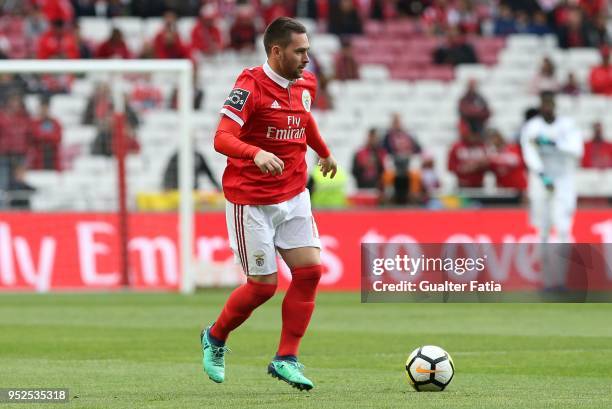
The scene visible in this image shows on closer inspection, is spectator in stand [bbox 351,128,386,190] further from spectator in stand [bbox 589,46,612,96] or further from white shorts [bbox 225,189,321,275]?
white shorts [bbox 225,189,321,275]

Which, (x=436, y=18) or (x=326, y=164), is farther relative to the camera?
(x=436, y=18)

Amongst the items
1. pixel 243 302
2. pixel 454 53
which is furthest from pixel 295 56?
pixel 454 53

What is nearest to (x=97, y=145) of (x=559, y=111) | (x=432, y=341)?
(x=432, y=341)

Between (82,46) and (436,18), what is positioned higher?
(436,18)

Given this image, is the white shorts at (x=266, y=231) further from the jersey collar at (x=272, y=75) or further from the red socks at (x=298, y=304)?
the jersey collar at (x=272, y=75)

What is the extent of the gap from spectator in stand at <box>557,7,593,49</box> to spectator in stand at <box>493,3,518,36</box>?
37.9 inches

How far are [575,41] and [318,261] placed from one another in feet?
66.8

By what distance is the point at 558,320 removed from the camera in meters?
13.6

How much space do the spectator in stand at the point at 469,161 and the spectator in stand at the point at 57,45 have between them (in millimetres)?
6553

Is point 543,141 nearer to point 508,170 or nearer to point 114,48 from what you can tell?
point 508,170

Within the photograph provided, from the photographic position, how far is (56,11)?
2494 centimetres

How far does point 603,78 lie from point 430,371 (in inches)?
787

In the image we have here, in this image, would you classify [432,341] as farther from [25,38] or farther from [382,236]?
[25,38]

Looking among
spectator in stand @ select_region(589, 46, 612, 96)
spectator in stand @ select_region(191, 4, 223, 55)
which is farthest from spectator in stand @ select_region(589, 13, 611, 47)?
spectator in stand @ select_region(191, 4, 223, 55)
